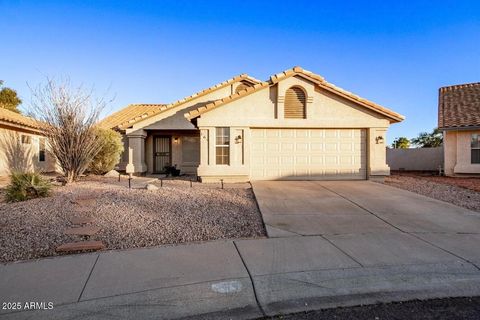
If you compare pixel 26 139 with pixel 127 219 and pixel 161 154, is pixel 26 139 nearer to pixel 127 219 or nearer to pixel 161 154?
pixel 161 154

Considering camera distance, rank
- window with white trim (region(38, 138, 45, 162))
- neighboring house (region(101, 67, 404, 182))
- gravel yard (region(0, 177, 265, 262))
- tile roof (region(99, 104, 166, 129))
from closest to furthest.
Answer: gravel yard (region(0, 177, 265, 262))
neighboring house (region(101, 67, 404, 182))
tile roof (region(99, 104, 166, 129))
window with white trim (region(38, 138, 45, 162))

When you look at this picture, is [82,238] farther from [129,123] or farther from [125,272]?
[129,123]

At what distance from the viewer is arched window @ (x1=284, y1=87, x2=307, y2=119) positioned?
12680 mm

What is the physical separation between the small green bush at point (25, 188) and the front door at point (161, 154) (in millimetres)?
9854

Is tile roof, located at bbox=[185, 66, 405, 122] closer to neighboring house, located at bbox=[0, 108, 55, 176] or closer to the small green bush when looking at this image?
the small green bush

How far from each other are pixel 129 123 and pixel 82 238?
12201 mm

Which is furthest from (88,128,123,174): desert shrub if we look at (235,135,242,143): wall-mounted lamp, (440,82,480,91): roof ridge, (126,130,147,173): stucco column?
(440,82,480,91): roof ridge

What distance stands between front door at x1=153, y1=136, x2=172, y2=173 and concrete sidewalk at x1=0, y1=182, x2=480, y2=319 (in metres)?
13.1

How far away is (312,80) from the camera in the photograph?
12438mm

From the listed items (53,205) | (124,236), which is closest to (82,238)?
(124,236)

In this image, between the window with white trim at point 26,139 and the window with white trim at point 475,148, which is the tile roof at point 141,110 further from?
the window with white trim at point 475,148

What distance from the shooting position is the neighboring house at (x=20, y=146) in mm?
15633

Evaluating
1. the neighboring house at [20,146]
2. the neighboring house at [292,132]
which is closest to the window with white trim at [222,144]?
the neighboring house at [292,132]

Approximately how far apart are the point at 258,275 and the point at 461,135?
17.2m
